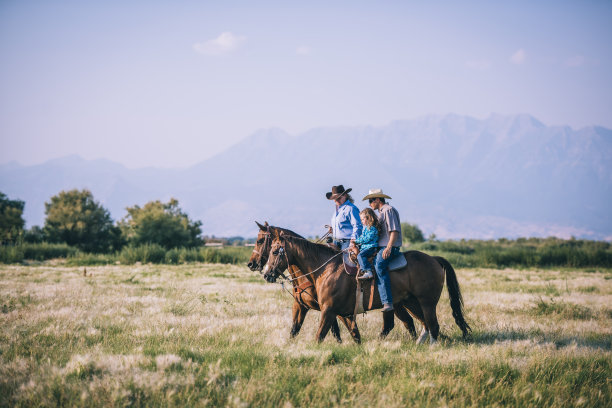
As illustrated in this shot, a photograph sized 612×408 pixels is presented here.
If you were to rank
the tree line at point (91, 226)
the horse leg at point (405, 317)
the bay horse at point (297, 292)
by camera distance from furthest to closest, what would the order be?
the tree line at point (91, 226)
the horse leg at point (405, 317)
the bay horse at point (297, 292)

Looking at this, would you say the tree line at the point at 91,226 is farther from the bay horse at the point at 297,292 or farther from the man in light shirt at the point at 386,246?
the man in light shirt at the point at 386,246

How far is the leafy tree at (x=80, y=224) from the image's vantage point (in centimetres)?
4888

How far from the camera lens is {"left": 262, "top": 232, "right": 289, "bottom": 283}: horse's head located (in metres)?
8.32

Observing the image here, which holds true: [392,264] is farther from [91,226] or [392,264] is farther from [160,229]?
[91,226]

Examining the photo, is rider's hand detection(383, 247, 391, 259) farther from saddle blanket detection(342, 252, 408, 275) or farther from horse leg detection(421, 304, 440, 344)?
horse leg detection(421, 304, 440, 344)

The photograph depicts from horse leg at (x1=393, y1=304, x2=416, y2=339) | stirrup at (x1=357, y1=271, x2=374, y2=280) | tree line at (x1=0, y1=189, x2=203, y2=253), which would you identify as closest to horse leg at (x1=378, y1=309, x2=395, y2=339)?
horse leg at (x1=393, y1=304, x2=416, y2=339)

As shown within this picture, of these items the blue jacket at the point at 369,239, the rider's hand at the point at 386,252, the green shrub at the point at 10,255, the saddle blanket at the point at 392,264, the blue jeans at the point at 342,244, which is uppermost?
the blue jacket at the point at 369,239

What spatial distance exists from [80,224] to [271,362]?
49005mm

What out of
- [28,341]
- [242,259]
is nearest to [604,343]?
[28,341]

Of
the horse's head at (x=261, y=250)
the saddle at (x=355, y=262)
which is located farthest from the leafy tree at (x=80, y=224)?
the saddle at (x=355, y=262)

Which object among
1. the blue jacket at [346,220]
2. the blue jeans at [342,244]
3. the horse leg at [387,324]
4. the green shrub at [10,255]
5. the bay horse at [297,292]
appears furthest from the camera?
the green shrub at [10,255]

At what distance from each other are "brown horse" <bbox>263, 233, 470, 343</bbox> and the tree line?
4018 centimetres

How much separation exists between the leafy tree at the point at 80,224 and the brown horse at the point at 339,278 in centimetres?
4618

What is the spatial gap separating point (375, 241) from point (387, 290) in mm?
907
